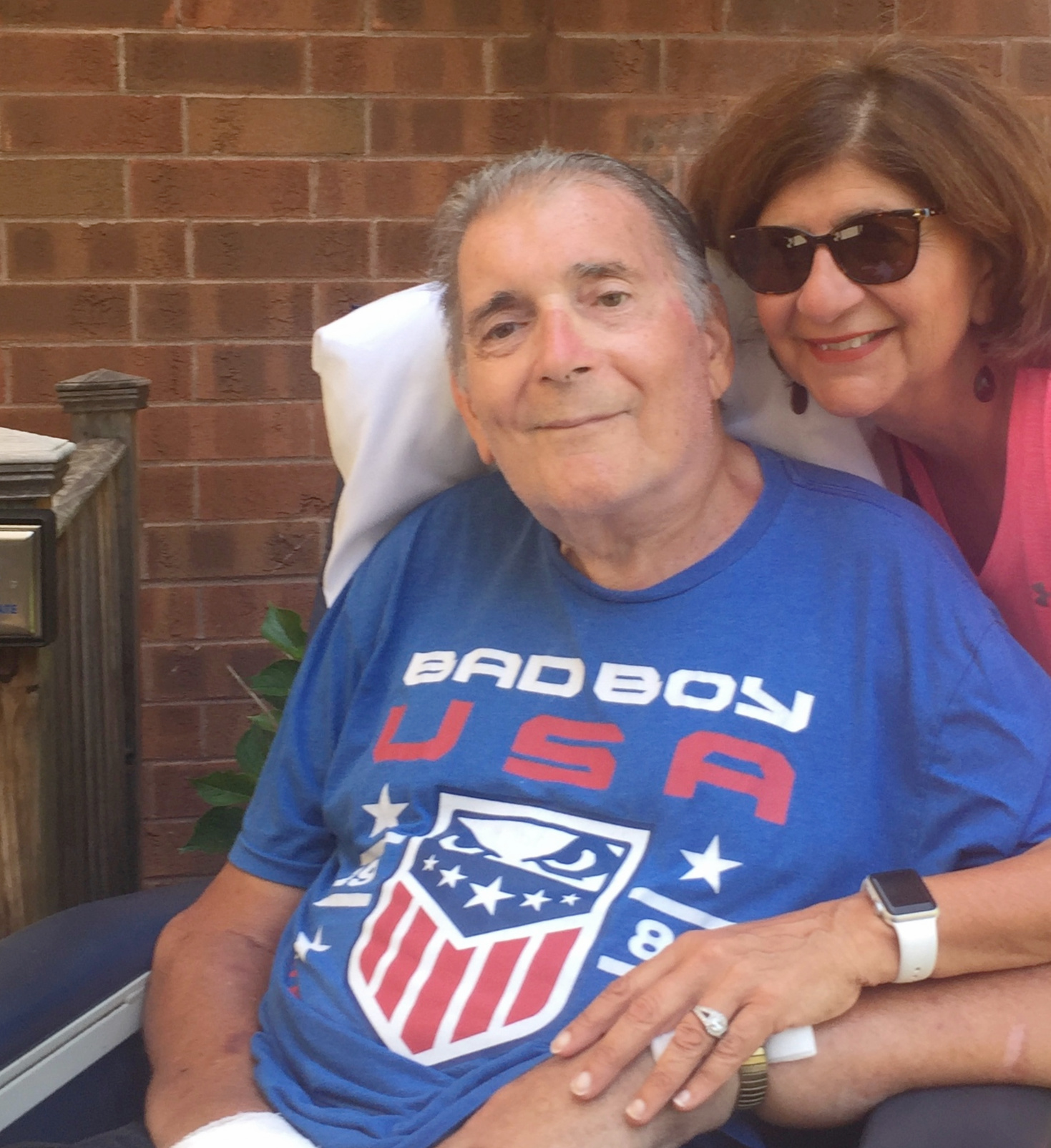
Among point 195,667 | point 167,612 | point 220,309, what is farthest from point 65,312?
point 195,667

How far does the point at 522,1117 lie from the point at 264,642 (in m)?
2.08

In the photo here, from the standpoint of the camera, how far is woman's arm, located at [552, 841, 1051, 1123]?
4.43 ft

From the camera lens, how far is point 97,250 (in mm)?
3102

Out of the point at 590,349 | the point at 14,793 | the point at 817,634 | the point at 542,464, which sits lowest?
the point at 14,793

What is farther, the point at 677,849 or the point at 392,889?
the point at 392,889

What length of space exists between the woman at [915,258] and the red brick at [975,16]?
1477mm

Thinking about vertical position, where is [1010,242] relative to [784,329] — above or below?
above

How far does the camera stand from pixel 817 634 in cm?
160

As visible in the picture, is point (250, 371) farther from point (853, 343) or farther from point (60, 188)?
point (853, 343)

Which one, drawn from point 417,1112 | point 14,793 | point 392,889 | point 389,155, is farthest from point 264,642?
point 417,1112

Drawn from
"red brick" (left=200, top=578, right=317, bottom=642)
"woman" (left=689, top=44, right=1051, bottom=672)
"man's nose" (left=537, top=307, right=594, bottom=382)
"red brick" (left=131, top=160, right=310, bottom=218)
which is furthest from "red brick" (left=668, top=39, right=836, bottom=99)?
"man's nose" (left=537, top=307, right=594, bottom=382)

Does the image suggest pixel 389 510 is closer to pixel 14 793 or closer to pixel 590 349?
pixel 590 349

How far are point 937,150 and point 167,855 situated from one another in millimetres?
2638

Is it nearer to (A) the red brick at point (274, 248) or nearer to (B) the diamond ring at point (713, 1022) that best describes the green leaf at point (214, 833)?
(A) the red brick at point (274, 248)
